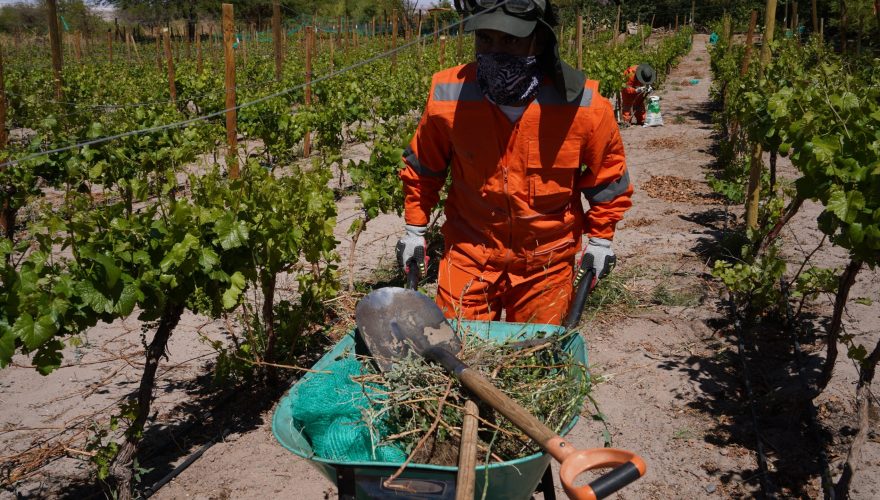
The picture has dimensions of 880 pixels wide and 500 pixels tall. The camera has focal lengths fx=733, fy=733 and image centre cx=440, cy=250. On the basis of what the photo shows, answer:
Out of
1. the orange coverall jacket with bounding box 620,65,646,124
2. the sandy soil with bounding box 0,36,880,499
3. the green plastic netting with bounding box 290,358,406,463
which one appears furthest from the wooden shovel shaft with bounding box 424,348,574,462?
the orange coverall jacket with bounding box 620,65,646,124

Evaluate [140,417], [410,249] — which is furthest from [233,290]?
[410,249]

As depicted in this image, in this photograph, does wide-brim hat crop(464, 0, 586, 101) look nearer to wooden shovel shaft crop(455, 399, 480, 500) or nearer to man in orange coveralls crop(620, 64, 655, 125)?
wooden shovel shaft crop(455, 399, 480, 500)

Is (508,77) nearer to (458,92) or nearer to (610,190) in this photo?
(458,92)

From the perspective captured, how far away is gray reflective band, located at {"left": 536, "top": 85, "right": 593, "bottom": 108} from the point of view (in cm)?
282

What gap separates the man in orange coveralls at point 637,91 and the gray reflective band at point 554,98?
11.0 metres

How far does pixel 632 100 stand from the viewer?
14523 millimetres

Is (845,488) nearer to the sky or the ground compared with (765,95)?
nearer to the ground

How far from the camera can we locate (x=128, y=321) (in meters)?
5.32

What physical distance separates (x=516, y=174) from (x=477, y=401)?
113 cm

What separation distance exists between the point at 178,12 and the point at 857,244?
57.0 meters

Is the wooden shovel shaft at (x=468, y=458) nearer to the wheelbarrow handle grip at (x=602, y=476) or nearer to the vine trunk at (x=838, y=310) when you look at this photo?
the wheelbarrow handle grip at (x=602, y=476)

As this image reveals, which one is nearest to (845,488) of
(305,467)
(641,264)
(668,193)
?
(305,467)

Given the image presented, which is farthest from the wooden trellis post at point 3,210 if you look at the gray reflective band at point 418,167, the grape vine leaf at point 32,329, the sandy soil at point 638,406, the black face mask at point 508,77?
the black face mask at point 508,77

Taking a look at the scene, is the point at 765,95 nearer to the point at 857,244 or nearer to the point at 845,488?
the point at 857,244
